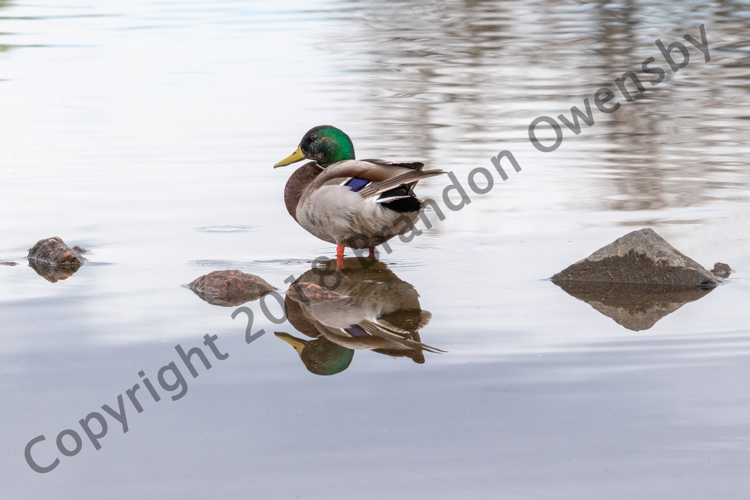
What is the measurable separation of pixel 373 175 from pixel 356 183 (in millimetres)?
113

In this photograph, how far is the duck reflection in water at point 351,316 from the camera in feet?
14.9

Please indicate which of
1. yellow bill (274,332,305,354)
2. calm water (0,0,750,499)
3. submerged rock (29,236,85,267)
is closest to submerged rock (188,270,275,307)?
calm water (0,0,750,499)

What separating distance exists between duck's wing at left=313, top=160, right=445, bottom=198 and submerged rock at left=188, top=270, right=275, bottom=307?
2.89 ft

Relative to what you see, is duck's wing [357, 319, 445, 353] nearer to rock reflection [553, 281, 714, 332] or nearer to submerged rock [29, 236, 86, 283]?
rock reflection [553, 281, 714, 332]

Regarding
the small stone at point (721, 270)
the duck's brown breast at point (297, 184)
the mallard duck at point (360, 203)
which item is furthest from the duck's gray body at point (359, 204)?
the small stone at point (721, 270)

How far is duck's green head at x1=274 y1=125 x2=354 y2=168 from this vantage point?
6645 millimetres

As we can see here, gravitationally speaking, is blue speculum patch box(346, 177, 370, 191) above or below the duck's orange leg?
above

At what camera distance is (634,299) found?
5.27 metres

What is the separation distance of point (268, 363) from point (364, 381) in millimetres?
478

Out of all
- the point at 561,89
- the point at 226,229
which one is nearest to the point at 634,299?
the point at 226,229

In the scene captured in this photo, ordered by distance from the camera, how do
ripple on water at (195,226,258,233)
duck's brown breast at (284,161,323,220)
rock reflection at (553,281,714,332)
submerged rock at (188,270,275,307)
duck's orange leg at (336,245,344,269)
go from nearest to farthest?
rock reflection at (553,281,714,332)
submerged rock at (188,270,275,307)
duck's orange leg at (336,245,344,269)
duck's brown breast at (284,161,323,220)
ripple on water at (195,226,258,233)

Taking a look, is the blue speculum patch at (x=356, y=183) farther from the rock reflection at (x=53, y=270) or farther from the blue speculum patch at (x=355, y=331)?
the rock reflection at (x=53, y=270)

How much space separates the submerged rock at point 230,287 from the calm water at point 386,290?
0.36 ft

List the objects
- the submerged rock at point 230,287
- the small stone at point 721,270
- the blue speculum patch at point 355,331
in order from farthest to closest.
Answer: the small stone at point 721,270, the submerged rock at point 230,287, the blue speculum patch at point 355,331
